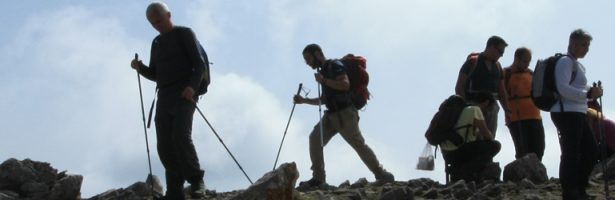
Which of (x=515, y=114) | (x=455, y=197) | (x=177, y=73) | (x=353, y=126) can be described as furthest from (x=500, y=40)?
(x=177, y=73)

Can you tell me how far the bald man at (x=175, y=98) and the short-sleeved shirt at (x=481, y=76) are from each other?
13.7ft

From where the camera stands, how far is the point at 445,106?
15195 millimetres

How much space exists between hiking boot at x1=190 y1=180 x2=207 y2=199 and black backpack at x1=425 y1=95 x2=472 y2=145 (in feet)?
9.82

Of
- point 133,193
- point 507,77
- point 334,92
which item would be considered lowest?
point 133,193

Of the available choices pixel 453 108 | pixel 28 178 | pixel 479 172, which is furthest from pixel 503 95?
pixel 28 178

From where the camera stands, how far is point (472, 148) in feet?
49.5

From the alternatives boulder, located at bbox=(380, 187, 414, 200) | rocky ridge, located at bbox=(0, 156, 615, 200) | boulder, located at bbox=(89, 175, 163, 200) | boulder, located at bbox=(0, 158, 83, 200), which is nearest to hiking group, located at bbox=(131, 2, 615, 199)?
rocky ridge, located at bbox=(0, 156, 615, 200)

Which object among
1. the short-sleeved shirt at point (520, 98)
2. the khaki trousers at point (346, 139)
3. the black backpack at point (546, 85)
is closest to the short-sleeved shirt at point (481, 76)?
the short-sleeved shirt at point (520, 98)

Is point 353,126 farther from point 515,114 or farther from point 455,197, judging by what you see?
point 455,197

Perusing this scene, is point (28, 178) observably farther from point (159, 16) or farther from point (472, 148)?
point (472, 148)

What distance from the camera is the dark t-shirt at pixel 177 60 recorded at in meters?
13.3

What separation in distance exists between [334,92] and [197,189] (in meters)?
3.29

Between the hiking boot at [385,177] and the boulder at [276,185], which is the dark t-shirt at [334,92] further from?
the boulder at [276,185]

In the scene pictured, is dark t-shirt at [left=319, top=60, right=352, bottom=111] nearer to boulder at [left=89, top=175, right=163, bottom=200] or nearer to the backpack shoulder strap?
the backpack shoulder strap
